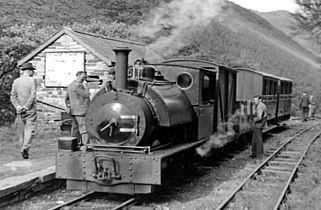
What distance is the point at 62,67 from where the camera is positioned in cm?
1659

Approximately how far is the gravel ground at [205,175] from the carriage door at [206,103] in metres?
0.93

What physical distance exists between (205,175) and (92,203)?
323 centimetres

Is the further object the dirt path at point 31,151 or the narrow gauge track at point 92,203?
the dirt path at point 31,151

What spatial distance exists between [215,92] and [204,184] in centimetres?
228

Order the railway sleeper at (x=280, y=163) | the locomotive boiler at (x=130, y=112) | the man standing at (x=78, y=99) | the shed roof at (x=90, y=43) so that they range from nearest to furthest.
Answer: the locomotive boiler at (x=130, y=112) < the man standing at (x=78, y=99) < the railway sleeper at (x=280, y=163) < the shed roof at (x=90, y=43)

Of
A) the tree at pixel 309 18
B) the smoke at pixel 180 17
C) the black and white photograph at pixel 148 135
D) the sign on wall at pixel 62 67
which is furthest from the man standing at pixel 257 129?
the sign on wall at pixel 62 67

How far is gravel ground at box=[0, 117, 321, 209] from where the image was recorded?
798cm

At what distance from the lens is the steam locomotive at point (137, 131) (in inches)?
296

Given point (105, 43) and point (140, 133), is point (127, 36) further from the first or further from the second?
point (140, 133)

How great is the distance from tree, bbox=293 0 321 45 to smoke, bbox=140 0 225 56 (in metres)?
4.02

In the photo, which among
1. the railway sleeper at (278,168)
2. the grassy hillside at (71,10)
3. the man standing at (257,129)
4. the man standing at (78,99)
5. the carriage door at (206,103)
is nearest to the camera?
the carriage door at (206,103)

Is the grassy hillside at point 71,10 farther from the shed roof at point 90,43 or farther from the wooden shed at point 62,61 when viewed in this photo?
the wooden shed at point 62,61

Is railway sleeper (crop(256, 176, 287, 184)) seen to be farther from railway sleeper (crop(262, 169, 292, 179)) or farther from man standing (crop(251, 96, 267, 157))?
man standing (crop(251, 96, 267, 157))

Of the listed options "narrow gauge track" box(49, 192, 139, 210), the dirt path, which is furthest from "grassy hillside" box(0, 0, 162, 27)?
"narrow gauge track" box(49, 192, 139, 210)
